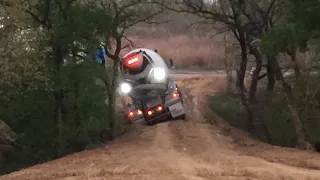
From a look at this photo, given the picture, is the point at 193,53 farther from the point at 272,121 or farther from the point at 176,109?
the point at 272,121

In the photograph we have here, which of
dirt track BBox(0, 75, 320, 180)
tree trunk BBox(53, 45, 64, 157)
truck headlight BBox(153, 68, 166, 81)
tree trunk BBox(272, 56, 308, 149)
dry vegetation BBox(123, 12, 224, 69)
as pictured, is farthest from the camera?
dry vegetation BBox(123, 12, 224, 69)

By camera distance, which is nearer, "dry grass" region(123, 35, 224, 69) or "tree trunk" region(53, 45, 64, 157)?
"tree trunk" region(53, 45, 64, 157)

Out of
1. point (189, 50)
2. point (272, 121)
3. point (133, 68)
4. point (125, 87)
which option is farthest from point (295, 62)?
point (189, 50)

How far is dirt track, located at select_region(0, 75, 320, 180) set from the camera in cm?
1220

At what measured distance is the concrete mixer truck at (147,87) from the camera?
2723 cm

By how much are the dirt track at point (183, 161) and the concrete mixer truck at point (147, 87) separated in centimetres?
261

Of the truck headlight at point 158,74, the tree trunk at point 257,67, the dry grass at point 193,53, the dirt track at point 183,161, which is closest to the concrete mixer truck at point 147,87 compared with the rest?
the truck headlight at point 158,74

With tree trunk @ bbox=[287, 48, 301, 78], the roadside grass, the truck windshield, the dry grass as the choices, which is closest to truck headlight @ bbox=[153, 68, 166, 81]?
the truck windshield

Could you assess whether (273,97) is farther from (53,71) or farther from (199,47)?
(199,47)

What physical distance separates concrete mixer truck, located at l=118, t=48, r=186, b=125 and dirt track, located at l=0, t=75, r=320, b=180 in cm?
261

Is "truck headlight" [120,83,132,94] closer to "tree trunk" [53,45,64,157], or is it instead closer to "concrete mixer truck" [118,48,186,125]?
"concrete mixer truck" [118,48,186,125]

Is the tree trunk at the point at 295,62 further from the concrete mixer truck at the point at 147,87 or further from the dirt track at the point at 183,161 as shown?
the concrete mixer truck at the point at 147,87

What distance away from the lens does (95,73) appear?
2178 cm

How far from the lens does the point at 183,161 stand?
14.3 meters
